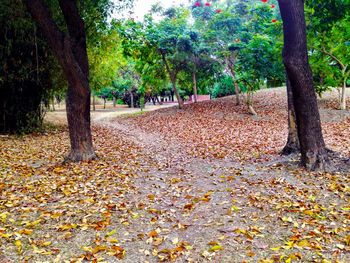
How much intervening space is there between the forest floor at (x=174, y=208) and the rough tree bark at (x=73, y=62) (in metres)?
0.56

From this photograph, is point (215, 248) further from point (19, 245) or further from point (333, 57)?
point (333, 57)

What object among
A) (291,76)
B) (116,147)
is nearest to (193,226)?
(291,76)

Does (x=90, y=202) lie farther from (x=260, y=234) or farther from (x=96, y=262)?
(x=260, y=234)

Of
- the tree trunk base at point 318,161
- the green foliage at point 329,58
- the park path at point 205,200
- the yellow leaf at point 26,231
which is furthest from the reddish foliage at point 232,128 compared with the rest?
the yellow leaf at point 26,231

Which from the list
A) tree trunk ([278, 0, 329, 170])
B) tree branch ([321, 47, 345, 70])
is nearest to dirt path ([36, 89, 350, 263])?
tree trunk ([278, 0, 329, 170])

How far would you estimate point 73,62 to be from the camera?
662 cm

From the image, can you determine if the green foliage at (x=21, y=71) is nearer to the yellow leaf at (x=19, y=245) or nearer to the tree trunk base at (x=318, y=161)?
the yellow leaf at (x=19, y=245)

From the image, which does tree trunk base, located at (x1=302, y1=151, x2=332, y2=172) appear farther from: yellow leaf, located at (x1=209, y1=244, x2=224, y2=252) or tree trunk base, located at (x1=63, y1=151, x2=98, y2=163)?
tree trunk base, located at (x1=63, y1=151, x2=98, y2=163)

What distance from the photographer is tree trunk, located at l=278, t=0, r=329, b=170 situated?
18.1ft

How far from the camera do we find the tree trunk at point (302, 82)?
553 centimetres

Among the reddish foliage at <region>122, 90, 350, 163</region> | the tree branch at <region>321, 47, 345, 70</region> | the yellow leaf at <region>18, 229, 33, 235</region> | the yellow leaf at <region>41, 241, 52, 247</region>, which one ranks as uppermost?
the tree branch at <region>321, 47, 345, 70</region>

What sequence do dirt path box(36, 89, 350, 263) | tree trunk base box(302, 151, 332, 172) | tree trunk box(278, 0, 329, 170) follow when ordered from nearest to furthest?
dirt path box(36, 89, 350, 263), tree trunk box(278, 0, 329, 170), tree trunk base box(302, 151, 332, 172)

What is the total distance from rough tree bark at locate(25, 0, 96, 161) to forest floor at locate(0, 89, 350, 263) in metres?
0.56

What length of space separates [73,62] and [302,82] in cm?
426
